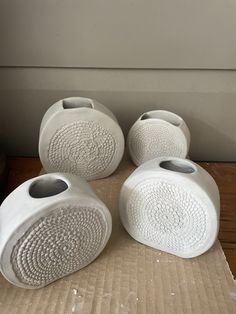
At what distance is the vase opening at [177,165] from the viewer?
43cm

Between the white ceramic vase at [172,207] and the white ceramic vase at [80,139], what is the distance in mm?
123

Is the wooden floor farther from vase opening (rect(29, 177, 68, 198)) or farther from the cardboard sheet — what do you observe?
vase opening (rect(29, 177, 68, 198))

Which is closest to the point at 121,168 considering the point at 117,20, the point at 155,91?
the point at 155,91

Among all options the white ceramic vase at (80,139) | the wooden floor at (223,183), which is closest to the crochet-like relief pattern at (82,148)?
the white ceramic vase at (80,139)

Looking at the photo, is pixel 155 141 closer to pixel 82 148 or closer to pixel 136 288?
pixel 82 148

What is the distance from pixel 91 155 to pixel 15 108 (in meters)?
0.21

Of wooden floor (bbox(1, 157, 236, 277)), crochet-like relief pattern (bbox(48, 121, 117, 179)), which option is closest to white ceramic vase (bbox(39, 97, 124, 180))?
crochet-like relief pattern (bbox(48, 121, 117, 179))

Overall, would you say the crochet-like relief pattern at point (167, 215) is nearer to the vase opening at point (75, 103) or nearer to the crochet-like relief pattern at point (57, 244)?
the crochet-like relief pattern at point (57, 244)

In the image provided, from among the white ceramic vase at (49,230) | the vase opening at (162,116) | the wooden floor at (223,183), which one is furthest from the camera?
the vase opening at (162,116)

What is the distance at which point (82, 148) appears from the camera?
53 cm

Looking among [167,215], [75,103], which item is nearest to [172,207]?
[167,215]

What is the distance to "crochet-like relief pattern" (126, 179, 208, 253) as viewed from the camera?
15.5 inches

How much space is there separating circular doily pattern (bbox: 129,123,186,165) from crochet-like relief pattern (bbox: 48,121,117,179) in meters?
0.05

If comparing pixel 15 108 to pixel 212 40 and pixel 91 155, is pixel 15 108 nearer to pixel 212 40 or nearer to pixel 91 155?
pixel 91 155
